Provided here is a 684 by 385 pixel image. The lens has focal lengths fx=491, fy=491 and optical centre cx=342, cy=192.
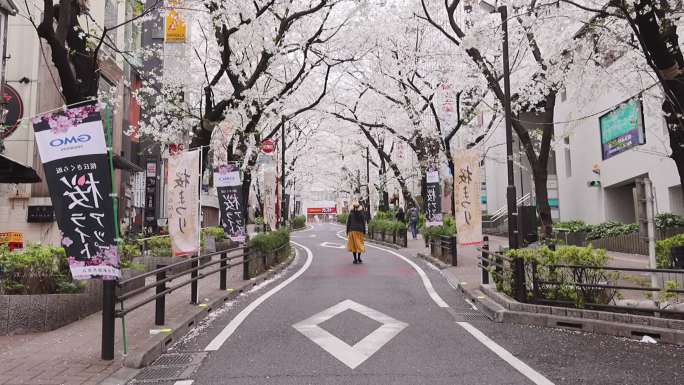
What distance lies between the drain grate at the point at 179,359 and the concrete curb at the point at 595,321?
4629 millimetres

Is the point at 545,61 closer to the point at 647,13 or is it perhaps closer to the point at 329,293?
the point at 647,13

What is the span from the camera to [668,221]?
15.9 meters

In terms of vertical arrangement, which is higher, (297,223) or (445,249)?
(297,223)

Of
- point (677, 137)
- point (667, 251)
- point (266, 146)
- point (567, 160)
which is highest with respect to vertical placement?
point (266, 146)

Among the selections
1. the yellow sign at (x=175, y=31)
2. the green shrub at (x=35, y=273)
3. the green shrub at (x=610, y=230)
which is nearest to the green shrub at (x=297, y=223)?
the yellow sign at (x=175, y=31)

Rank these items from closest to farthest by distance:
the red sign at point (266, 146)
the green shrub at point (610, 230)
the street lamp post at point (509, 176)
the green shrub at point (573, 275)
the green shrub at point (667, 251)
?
the green shrub at point (573, 275) → the green shrub at point (667, 251) → the street lamp post at point (509, 176) → the green shrub at point (610, 230) → the red sign at point (266, 146)

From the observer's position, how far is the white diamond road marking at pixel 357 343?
5745 millimetres

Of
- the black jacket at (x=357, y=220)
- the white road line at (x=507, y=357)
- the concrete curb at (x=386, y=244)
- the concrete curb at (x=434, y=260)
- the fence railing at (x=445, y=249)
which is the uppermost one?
the black jacket at (x=357, y=220)

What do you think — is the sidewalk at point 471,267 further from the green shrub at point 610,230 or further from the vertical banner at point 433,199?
the vertical banner at point 433,199

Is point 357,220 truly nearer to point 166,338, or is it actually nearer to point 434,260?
point 434,260

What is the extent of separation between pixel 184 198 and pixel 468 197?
22.2ft

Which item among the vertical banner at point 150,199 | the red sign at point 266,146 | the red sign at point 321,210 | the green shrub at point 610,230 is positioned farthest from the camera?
the red sign at point 321,210

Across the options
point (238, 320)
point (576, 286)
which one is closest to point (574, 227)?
point (576, 286)

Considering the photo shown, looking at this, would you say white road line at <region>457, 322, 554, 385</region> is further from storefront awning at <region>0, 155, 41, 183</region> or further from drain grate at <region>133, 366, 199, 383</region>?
storefront awning at <region>0, 155, 41, 183</region>
